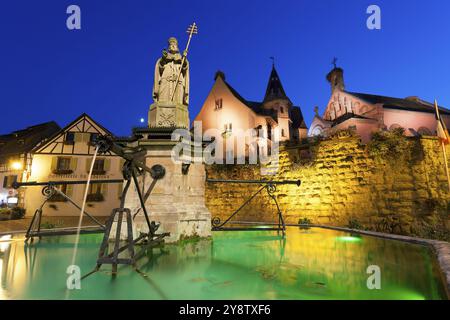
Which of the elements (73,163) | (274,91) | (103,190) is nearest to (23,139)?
(73,163)

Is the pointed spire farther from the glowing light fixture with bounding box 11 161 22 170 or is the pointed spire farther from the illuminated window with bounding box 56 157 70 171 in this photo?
the glowing light fixture with bounding box 11 161 22 170

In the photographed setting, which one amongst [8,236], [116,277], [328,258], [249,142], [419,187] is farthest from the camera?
A: [249,142]

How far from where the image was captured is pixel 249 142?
90.6ft

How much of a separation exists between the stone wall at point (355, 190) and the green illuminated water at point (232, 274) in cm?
622

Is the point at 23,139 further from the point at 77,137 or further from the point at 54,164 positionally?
the point at 77,137

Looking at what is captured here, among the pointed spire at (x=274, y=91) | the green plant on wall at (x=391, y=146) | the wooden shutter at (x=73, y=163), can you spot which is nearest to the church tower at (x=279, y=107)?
the pointed spire at (x=274, y=91)

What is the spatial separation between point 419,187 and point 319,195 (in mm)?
4837

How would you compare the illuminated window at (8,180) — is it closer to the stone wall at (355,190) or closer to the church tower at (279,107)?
the stone wall at (355,190)

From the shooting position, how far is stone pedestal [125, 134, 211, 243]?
5.09 m

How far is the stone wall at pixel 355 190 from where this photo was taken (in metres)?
11.6

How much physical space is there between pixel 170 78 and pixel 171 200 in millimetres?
3323

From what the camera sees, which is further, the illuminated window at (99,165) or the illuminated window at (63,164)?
the illuminated window at (99,165)
